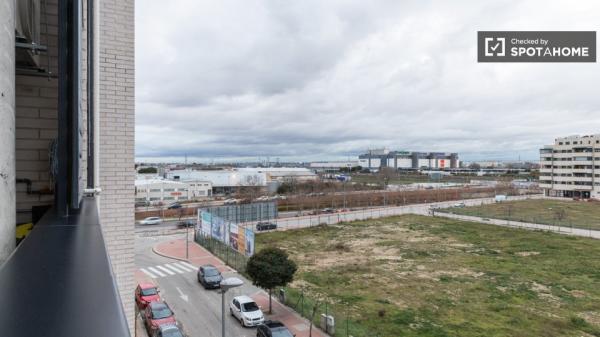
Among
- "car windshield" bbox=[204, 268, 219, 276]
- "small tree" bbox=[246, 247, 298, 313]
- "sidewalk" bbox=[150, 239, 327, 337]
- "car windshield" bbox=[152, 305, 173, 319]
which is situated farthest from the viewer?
"car windshield" bbox=[204, 268, 219, 276]

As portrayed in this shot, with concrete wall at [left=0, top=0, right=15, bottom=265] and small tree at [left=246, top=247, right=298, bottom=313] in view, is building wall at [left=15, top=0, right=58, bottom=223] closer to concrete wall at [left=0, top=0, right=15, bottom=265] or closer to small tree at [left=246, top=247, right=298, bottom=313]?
concrete wall at [left=0, top=0, right=15, bottom=265]

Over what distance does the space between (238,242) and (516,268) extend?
15146 millimetres

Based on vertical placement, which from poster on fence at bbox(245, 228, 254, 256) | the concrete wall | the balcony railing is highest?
the concrete wall

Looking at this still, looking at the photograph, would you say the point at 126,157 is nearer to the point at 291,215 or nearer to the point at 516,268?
the point at 516,268

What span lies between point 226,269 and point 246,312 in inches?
289

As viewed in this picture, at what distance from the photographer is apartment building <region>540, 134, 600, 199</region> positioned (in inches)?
2352

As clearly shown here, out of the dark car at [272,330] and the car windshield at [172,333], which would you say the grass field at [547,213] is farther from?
the car windshield at [172,333]

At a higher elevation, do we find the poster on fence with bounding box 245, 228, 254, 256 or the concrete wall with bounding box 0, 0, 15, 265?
the concrete wall with bounding box 0, 0, 15, 265

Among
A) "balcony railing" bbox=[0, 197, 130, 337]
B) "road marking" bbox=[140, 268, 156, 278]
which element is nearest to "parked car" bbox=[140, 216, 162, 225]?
"road marking" bbox=[140, 268, 156, 278]

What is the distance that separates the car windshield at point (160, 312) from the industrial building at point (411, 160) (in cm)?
14763

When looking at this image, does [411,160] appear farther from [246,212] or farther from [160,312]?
[160,312]

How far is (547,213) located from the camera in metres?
44.8

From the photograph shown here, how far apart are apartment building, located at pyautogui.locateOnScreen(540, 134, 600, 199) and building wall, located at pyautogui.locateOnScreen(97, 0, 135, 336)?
7181cm

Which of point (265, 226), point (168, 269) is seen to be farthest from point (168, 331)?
point (265, 226)
